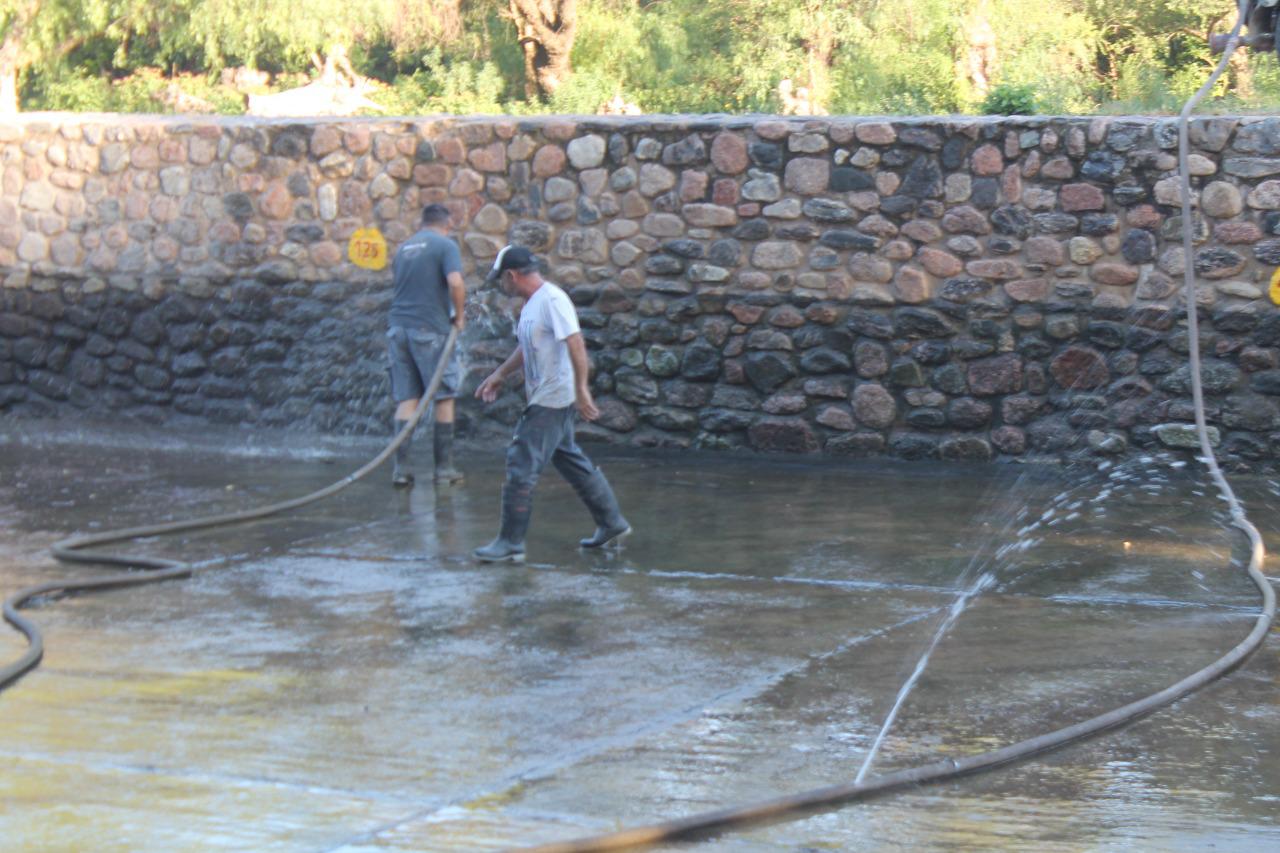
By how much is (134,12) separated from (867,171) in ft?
53.8

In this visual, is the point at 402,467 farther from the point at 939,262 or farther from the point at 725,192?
the point at 939,262

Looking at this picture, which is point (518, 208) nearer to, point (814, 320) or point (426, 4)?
point (814, 320)

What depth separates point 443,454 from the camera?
10648 mm

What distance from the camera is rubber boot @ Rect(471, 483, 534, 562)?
8188mm

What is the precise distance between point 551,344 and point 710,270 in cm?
335

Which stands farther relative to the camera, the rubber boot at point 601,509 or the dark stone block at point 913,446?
the dark stone block at point 913,446

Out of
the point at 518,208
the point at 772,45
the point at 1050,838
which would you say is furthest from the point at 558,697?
the point at 772,45

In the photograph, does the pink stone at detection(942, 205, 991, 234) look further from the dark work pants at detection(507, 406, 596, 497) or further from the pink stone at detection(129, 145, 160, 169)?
the pink stone at detection(129, 145, 160, 169)

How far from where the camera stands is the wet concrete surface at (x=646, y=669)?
470 centimetres

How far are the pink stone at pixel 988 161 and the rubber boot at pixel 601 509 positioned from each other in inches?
148

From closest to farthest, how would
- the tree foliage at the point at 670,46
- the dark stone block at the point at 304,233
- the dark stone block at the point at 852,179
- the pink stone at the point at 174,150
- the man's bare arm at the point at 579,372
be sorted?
the man's bare arm at the point at 579,372 → the dark stone block at the point at 852,179 → the dark stone block at the point at 304,233 → the pink stone at the point at 174,150 → the tree foliage at the point at 670,46

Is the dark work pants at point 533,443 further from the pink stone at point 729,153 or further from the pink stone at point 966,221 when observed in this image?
the pink stone at point 966,221


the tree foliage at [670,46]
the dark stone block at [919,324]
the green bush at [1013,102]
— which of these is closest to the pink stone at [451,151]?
the dark stone block at [919,324]

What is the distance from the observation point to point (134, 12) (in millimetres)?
24016
